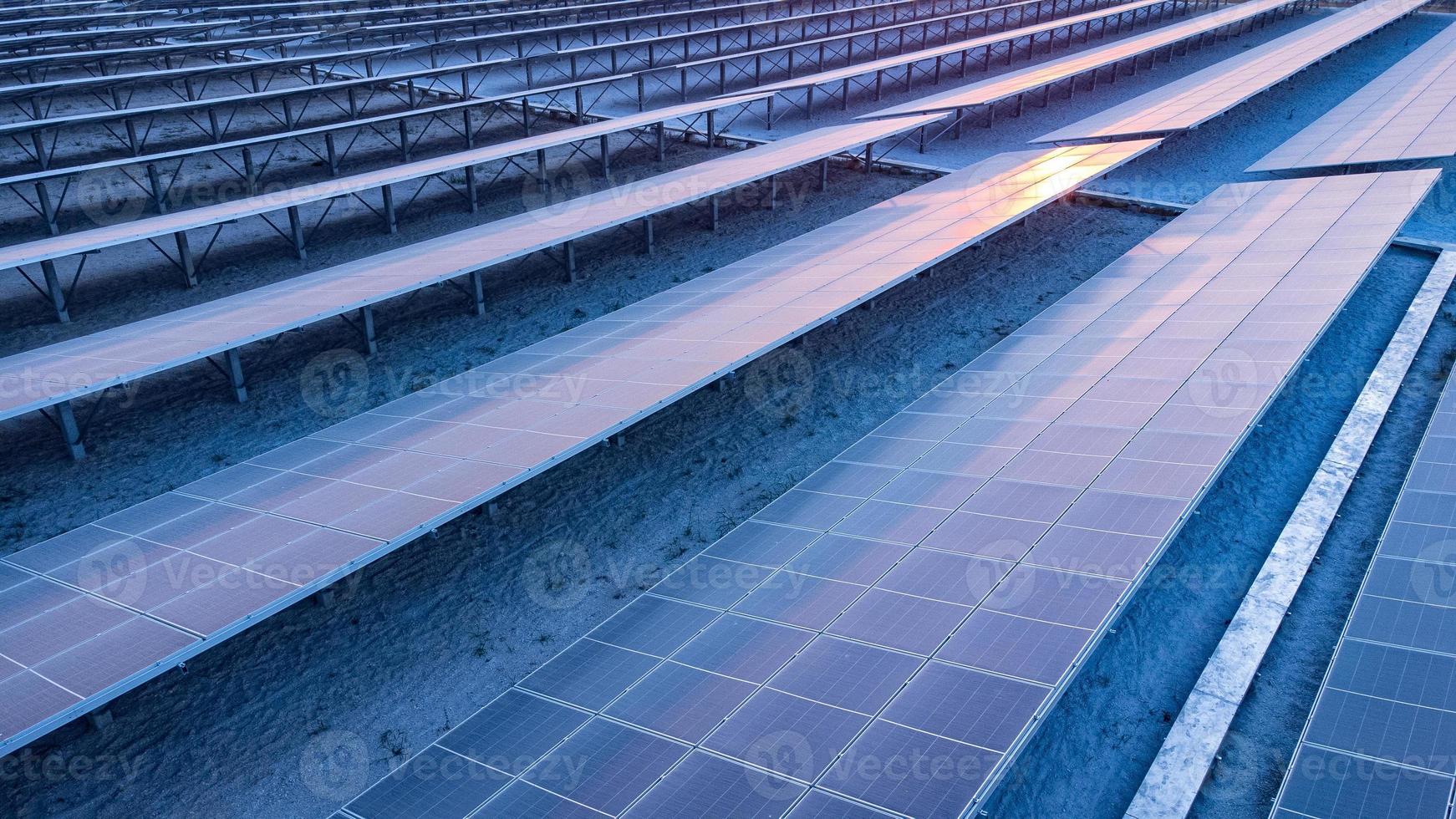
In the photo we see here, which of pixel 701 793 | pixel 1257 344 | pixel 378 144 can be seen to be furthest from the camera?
pixel 378 144

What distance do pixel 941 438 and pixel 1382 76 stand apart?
32.9 meters

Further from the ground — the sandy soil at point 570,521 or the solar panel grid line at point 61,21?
the solar panel grid line at point 61,21

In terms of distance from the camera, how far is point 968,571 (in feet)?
36.7

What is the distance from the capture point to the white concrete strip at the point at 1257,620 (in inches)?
394

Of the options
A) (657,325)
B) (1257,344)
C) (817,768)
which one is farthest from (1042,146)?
(817,768)

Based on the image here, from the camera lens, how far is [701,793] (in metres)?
8.53

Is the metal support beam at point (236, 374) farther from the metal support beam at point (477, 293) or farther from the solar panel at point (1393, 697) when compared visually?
the solar panel at point (1393, 697)

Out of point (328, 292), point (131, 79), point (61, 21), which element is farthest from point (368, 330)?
point (61, 21)

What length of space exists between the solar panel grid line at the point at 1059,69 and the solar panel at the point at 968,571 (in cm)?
1382

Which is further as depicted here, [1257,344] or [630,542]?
[1257,344]

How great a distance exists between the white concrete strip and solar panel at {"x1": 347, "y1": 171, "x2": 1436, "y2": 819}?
152 cm

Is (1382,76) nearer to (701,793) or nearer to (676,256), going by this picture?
(676,256)

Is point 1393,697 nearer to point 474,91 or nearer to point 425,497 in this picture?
point 425,497

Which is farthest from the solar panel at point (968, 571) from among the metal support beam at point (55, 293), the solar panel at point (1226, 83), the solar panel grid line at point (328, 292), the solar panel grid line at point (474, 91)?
the solar panel grid line at point (474, 91)
